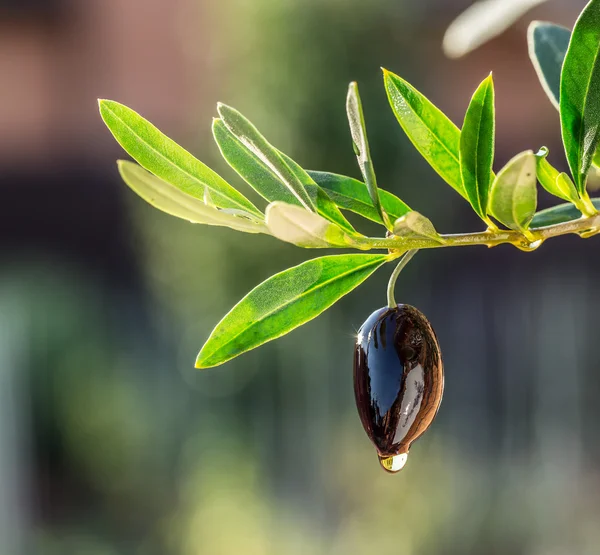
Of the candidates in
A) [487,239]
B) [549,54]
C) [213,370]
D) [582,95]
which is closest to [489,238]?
[487,239]

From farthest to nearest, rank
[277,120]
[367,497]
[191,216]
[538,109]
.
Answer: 1. [538,109]
2. [367,497]
3. [277,120]
4. [191,216]

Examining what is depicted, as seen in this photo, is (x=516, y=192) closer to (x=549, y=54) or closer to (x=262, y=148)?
(x=262, y=148)

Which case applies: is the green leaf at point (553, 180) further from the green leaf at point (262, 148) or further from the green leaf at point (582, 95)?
the green leaf at point (262, 148)

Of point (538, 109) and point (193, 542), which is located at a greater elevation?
point (538, 109)

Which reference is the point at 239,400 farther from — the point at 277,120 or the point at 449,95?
the point at 449,95

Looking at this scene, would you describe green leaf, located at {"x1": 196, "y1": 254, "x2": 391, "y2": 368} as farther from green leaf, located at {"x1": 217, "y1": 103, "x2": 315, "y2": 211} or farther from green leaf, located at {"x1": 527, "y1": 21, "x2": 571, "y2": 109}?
green leaf, located at {"x1": 527, "y1": 21, "x2": 571, "y2": 109}

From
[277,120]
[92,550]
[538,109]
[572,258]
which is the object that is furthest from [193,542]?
[538,109]

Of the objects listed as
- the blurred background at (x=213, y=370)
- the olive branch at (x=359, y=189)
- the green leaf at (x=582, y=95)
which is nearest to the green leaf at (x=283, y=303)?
the olive branch at (x=359, y=189)
